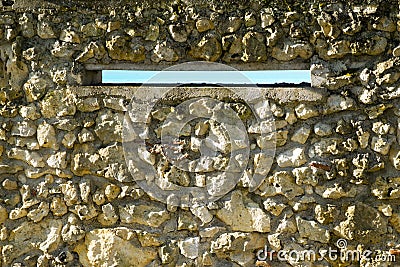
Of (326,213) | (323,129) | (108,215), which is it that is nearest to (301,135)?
(323,129)

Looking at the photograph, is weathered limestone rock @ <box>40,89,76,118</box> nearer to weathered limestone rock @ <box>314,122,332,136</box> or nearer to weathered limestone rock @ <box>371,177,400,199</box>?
weathered limestone rock @ <box>314,122,332,136</box>

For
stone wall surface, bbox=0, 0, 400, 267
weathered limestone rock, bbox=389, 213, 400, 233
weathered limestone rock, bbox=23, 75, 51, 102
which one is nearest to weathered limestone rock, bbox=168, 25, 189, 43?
stone wall surface, bbox=0, 0, 400, 267

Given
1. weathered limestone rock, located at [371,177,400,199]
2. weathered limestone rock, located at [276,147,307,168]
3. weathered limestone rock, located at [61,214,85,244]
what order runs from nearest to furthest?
weathered limestone rock, located at [371,177,400,199]
weathered limestone rock, located at [276,147,307,168]
weathered limestone rock, located at [61,214,85,244]

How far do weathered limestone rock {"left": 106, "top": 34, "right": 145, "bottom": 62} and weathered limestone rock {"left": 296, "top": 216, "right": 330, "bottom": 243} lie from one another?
1.57 metres

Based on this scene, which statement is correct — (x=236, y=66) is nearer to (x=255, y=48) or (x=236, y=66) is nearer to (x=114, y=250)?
(x=255, y=48)

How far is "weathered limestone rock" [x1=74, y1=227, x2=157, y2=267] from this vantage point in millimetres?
3766

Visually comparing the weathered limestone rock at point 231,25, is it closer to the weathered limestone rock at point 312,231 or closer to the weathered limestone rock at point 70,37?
the weathered limestone rock at point 70,37

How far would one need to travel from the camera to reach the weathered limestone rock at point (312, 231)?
11.7ft

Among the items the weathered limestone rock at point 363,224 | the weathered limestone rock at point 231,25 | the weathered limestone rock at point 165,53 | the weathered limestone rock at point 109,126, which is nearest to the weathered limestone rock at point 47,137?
the weathered limestone rock at point 109,126

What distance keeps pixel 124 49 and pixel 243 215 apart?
55.6 inches

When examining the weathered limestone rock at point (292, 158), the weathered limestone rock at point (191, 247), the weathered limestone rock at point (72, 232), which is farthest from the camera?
the weathered limestone rock at point (72, 232)

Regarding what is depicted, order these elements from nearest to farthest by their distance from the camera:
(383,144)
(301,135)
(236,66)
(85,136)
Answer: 1. (383,144)
2. (301,135)
3. (236,66)
4. (85,136)

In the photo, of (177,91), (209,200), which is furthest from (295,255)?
(177,91)

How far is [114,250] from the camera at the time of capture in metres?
3.79
